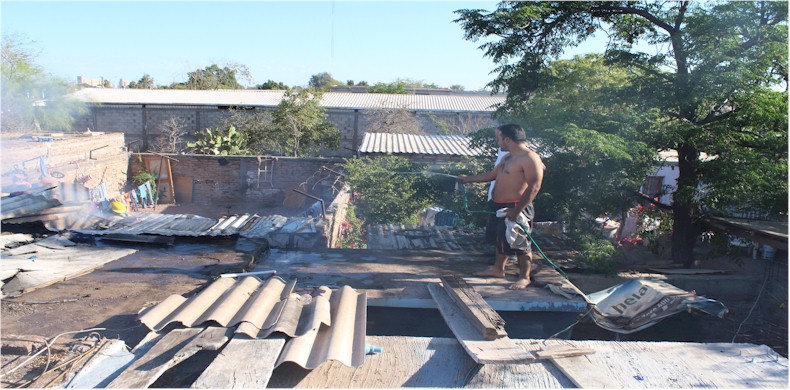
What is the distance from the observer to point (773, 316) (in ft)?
20.2

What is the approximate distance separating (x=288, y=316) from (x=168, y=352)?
695mm

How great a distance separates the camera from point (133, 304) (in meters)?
4.03

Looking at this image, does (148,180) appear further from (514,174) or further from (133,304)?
(514,174)

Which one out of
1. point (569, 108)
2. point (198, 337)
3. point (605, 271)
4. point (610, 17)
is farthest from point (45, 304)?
point (610, 17)

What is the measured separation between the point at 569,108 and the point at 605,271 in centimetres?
244

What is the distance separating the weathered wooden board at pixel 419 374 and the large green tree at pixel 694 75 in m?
3.88

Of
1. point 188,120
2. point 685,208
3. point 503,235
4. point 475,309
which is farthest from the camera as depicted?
point 188,120

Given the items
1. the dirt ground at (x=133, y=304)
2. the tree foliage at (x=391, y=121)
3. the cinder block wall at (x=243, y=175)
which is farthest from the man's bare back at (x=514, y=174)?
the tree foliage at (x=391, y=121)

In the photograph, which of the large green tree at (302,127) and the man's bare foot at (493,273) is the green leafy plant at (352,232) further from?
the large green tree at (302,127)

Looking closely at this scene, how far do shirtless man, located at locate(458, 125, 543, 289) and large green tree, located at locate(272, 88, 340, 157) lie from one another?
14.7m

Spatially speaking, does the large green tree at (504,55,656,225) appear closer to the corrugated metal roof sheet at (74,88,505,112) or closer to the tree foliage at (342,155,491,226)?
the tree foliage at (342,155,491,226)

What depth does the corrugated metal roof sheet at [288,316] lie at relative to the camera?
9.59 feet


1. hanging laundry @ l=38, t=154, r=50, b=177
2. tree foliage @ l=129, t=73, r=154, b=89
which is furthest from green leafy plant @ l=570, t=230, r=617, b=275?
tree foliage @ l=129, t=73, r=154, b=89

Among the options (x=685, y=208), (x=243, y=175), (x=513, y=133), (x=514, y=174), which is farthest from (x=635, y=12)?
(x=243, y=175)
